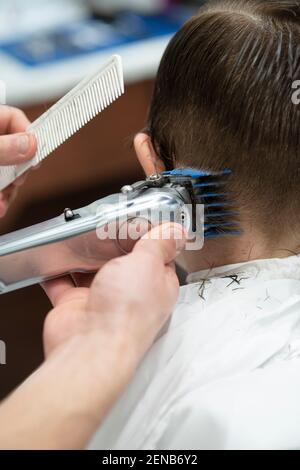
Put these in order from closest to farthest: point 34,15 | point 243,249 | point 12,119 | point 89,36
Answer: point 243,249
point 12,119
point 89,36
point 34,15

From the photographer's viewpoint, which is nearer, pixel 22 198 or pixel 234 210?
pixel 234 210

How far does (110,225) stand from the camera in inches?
32.0

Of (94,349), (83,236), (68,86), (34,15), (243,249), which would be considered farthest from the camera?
(34,15)

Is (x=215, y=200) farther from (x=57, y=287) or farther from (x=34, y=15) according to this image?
(x=34, y=15)

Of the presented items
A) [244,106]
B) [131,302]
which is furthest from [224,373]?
[244,106]

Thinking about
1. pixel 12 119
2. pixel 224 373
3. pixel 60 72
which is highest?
pixel 12 119

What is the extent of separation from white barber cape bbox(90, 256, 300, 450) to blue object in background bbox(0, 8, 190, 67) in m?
1.25

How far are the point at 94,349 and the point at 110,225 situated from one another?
169mm

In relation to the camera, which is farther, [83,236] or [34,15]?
[34,15]

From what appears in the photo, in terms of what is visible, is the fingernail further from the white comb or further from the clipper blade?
the clipper blade

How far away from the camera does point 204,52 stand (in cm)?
86

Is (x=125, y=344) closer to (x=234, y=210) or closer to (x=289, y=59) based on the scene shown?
(x=234, y=210)

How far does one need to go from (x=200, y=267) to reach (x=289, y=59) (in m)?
0.32
